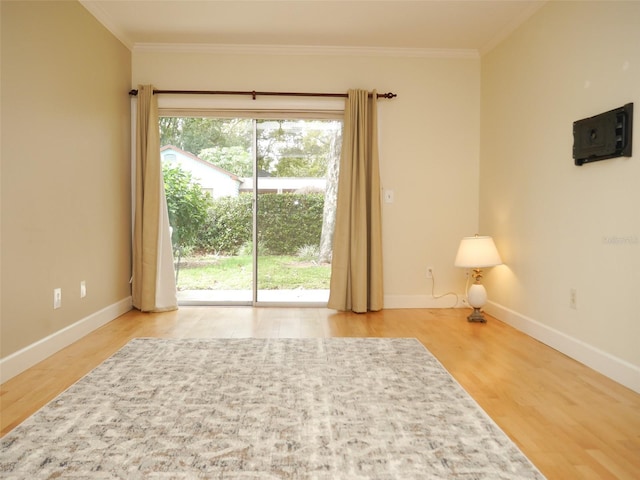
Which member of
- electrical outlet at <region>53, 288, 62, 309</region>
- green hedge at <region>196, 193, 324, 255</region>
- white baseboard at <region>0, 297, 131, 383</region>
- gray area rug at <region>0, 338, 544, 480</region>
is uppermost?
green hedge at <region>196, 193, 324, 255</region>

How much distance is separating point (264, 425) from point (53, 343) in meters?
1.86

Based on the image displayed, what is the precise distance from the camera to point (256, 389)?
2.46 m

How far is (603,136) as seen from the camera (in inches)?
109

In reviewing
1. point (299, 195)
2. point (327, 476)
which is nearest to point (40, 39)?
point (299, 195)

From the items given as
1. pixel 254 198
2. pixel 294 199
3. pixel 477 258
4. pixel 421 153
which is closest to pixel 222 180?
pixel 254 198

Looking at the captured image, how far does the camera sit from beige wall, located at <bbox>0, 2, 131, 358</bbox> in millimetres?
2701

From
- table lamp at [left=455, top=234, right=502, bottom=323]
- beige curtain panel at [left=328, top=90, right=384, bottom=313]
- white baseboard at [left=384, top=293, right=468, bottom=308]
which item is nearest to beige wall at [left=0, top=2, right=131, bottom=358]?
beige curtain panel at [left=328, top=90, right=384, bottom=313]

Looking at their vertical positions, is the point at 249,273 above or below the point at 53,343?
above

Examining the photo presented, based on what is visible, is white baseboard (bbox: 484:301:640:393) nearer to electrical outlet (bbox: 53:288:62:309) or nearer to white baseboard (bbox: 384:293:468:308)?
white baseboard (bbox: 384:293:468:308)

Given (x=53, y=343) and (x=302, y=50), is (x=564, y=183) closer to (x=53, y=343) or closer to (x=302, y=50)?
(x=302, y=50)

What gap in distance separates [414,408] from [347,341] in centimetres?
126

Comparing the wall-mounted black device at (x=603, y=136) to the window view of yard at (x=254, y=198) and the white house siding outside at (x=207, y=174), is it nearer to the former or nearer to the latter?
the window view of yard at (x=254, y=198)

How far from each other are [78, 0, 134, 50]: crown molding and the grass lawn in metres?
2.03

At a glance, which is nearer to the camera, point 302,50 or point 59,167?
point 59,167
